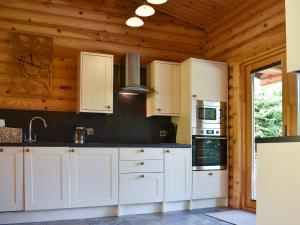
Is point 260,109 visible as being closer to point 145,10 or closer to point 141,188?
point 141,188

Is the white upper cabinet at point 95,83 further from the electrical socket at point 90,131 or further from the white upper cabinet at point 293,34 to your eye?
the white upper cabinet at point 293,34

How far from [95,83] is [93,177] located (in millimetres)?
1250

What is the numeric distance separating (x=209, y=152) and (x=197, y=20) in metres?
2.10

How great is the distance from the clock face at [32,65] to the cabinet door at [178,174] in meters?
1.88

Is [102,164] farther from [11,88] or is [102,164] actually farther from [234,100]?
[234,100]

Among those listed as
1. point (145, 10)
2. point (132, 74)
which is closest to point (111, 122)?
point (132, 74)

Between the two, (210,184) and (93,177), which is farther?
(210,184)

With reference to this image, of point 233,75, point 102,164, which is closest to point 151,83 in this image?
point 233,75

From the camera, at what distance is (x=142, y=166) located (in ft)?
13.4

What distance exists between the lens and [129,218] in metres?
3.86

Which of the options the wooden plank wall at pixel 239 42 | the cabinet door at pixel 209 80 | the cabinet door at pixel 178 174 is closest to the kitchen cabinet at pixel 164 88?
the cabinet door at pixel 209 80

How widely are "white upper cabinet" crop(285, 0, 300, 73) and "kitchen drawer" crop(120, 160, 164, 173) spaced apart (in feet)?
7.60

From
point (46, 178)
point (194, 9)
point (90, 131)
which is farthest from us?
point (194, 9)

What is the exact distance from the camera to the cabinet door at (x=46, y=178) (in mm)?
3607
